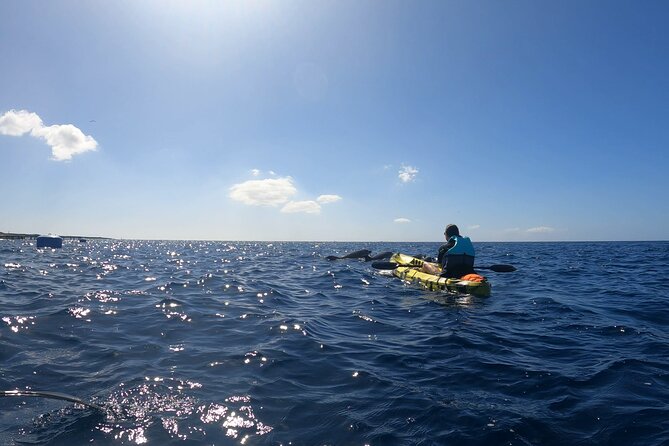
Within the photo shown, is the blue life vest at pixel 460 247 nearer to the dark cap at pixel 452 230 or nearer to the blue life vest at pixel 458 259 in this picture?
the blue life vest at pixel 458 259

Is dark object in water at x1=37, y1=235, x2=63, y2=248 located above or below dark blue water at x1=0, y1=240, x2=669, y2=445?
above

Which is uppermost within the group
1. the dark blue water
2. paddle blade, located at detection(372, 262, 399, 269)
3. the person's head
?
the person's head

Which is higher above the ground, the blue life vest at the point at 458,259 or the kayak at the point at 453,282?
the blue life vest at the point at 458,259

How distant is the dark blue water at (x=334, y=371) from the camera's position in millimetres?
3861

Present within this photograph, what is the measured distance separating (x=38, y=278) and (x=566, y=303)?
18.5 meters

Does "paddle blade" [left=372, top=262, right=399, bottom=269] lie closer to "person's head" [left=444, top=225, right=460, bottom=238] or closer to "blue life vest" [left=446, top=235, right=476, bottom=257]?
"person's head" [left=444, top=225, right=460, bottom=238]

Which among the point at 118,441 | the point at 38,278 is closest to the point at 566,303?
the point at 118,441

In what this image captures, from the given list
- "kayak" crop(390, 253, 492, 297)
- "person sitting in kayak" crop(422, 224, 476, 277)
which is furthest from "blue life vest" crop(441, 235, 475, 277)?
"kayak" crop(390, 253, 492, 297)

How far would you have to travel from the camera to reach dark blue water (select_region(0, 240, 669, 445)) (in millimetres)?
3861

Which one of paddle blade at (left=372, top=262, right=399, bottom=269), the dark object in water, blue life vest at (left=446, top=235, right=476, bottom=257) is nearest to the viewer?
blue life vest at (left=446, top=235, right=476, bottom=257)

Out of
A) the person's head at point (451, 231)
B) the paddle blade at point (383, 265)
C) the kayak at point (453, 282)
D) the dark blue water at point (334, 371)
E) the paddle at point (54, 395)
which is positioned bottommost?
the dark blue water at point (334, 371)

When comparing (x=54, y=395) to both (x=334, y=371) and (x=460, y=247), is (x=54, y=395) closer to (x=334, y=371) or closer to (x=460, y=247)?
(x=334, y=371)

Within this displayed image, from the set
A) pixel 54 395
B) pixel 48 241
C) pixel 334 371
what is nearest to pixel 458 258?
pixel 334 371

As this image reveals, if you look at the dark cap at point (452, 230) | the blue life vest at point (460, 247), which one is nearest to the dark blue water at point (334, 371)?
the blue life vest at point (460, 247)
